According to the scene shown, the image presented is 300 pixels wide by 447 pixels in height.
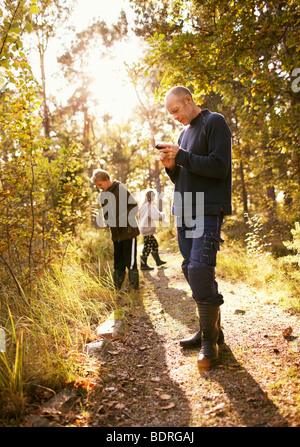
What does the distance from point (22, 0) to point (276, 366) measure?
11.4 ft

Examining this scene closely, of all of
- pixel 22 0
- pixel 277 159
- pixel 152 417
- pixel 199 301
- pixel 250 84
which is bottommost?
pixel 152 417

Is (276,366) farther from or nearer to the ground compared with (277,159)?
nearer to the ground

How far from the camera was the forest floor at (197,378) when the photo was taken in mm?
1857

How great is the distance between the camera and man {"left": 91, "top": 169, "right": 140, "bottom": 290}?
4.74 m

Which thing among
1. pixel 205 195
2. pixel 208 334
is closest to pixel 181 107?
pixel 205 195

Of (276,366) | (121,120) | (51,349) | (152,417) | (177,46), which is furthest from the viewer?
(121,120)

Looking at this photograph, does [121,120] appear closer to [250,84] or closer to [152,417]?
[250,84]

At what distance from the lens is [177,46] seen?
3926 mm

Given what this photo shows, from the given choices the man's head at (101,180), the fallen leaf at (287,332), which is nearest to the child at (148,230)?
the man's head at (101,180)

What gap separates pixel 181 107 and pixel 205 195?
801mm

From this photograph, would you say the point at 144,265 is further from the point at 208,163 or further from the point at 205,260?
the point at 208,163

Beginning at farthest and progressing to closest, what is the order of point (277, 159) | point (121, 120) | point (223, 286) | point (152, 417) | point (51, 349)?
1. point (121, 120)
2. point (277, 159)
3. point (223, 286)
4. point (51, 349)
5. point (152, 417)

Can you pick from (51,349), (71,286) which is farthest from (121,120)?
(51,349)

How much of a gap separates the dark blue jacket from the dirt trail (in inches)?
49.9
